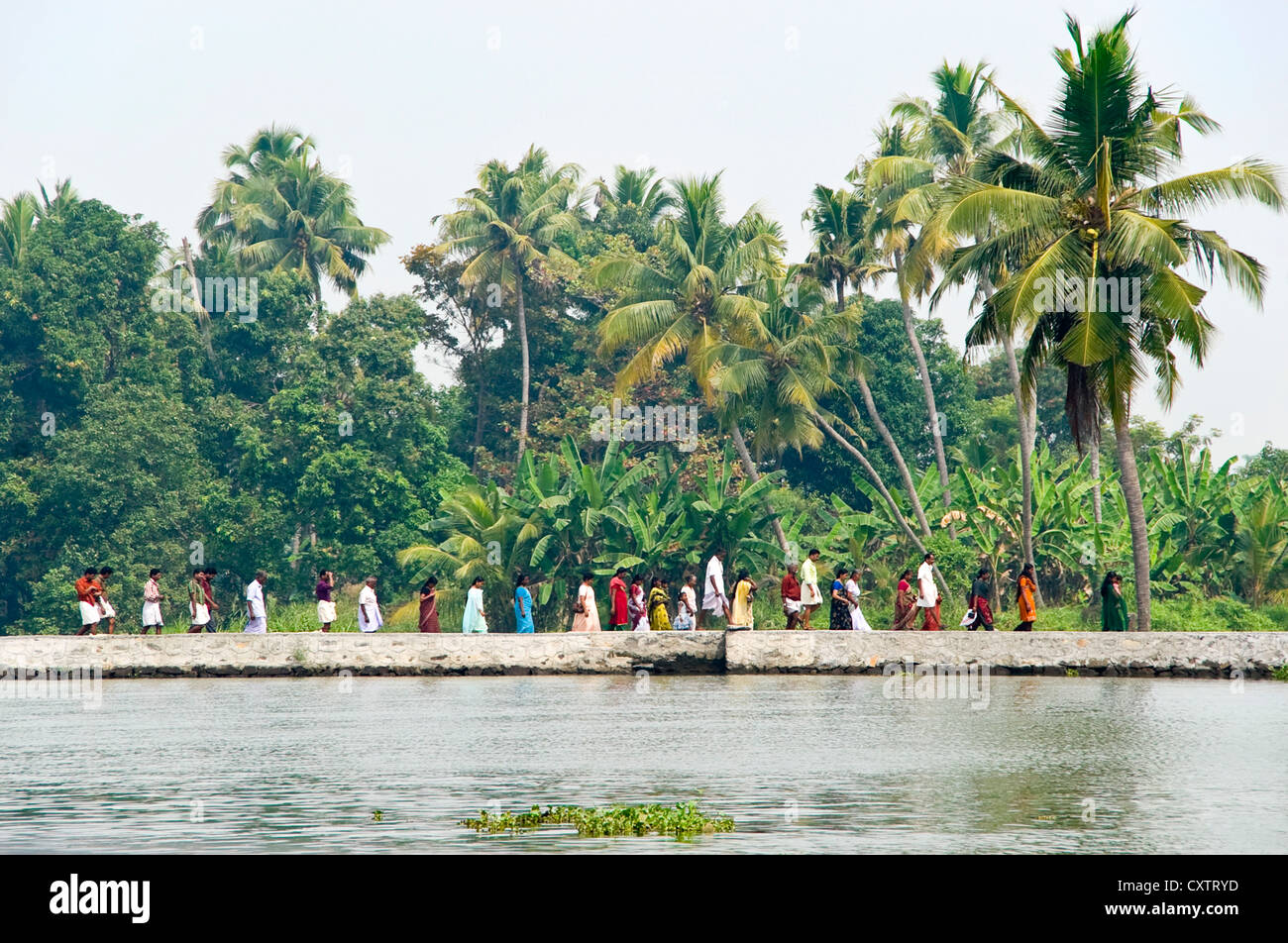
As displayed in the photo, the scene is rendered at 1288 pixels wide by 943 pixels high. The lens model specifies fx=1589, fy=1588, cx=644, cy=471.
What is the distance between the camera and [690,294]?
123 feet

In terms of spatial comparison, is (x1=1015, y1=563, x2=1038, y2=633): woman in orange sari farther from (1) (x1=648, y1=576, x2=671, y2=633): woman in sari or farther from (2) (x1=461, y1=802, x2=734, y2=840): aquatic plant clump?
(2) (x1=461, y1=802, x2=734, y2=840): aquatic plant clump

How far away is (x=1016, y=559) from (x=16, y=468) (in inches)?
1060

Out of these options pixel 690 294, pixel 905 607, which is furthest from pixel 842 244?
pixel 905 607

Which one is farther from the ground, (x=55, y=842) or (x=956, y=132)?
(x=956, y=132)

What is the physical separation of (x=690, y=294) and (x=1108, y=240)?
14.9 meters

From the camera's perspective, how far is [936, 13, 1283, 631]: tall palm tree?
76.8 feet

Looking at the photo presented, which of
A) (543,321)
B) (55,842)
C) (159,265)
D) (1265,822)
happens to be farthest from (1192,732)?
(159,265)

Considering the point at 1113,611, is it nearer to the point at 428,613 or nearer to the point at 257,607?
the point at 428,613

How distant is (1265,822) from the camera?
372 inches

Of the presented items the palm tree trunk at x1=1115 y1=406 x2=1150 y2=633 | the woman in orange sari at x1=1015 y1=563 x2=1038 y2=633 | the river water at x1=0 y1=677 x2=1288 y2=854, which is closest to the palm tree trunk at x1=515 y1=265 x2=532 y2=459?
the palm tree trunk at x1=1115 y1=406 x2=1150 y2=633

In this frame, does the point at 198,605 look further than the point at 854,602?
No
